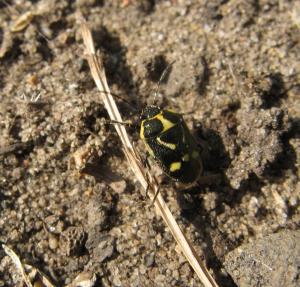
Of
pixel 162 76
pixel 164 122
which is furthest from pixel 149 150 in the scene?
pixel 162 76

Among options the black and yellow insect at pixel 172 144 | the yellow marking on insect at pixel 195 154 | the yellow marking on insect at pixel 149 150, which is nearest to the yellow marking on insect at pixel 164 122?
the black and yellow insect at pixel 172 144

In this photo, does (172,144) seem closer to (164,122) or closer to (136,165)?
(164,122)

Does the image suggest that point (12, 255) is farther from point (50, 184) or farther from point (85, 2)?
point (85, 2)

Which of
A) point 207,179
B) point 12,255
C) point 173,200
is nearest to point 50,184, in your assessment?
point 12,255

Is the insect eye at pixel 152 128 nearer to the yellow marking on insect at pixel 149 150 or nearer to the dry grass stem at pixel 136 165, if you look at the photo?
the yellow marking on insect at pixel 149 150

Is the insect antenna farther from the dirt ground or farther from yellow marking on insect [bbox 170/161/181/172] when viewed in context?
yellow marking on insect [bbox 170/161/181/172]
